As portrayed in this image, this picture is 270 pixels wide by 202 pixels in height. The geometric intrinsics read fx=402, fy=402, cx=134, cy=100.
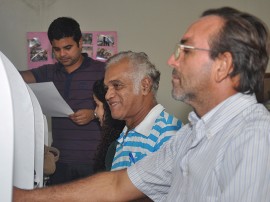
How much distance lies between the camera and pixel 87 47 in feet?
8.72

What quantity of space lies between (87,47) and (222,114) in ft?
5.98

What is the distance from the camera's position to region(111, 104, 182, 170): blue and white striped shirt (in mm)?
1405

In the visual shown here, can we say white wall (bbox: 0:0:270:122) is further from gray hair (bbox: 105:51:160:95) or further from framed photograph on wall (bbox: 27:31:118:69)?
gray hair (bbox: 105:51:160:95)

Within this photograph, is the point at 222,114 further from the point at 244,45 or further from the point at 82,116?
the point at 82,116

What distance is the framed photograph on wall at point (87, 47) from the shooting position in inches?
104

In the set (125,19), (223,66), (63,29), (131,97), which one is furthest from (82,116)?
(223,66)

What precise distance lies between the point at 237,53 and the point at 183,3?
1.80m

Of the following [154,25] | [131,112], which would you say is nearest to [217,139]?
[131,112]

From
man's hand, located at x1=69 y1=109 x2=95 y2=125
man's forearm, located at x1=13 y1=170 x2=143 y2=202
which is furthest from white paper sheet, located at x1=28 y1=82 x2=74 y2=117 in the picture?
man's forearm, located at x1=13 y1=170 x2=143 y2=202

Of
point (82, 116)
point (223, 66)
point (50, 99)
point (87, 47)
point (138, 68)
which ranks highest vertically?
point (223, 66)

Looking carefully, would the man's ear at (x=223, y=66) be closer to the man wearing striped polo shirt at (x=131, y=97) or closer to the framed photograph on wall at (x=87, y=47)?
the man wearing striped polo shirt at (x=131, y=97)

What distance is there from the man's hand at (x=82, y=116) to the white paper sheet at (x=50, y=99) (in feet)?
0.18

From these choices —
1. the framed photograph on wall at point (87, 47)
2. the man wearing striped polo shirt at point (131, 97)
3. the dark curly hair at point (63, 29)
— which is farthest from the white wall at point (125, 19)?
the man wearing striped polo shirt at point (131, 97)

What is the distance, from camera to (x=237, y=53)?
3.16 feet
